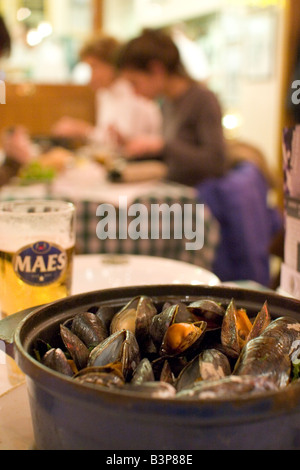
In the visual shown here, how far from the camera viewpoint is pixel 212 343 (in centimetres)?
49

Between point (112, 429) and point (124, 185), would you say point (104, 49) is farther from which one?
point (112, 429)

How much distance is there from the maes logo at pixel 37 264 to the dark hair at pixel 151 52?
223cm

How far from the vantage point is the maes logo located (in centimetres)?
69

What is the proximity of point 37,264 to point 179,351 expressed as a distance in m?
0.31

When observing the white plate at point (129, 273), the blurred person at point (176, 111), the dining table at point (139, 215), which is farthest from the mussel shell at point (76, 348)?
the blurred person at point (176, 111)

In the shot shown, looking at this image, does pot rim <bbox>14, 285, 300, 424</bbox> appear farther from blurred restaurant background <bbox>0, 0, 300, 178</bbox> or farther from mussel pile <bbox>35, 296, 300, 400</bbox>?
blurred restaurant background <bbox>0, 0, 300, 178</bbox>

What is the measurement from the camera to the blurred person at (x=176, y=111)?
98.6 inches

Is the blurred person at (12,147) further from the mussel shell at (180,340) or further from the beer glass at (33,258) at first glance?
the mussel shell at (180,340)

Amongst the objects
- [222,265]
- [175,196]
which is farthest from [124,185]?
[222,265]

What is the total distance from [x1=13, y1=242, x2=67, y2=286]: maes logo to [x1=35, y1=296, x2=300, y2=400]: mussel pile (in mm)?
178

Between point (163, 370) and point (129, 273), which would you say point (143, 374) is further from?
point (129, 273)

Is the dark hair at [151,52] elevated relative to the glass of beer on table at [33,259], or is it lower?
elevated

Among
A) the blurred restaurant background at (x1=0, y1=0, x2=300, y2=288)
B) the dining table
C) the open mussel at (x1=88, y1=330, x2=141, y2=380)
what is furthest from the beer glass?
the blurred restaurant background at (x1=0, y1=0, x2=300, y2=288)

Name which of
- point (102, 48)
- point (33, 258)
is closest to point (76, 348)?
point (33, 258)
